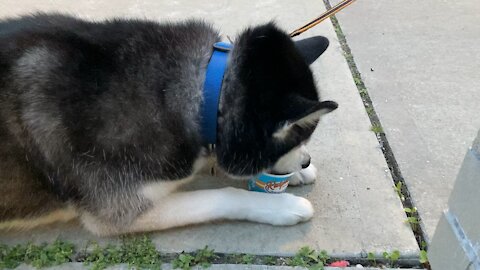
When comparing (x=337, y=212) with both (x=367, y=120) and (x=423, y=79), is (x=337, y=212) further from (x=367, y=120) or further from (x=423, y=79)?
(x=423, y=79)

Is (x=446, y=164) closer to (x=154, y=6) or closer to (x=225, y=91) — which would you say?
(x=225, y=91)

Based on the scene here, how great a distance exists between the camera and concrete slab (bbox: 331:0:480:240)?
7.55 ft

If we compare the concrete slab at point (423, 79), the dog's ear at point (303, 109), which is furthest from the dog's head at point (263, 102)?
the concrete slab at point (423, 79)

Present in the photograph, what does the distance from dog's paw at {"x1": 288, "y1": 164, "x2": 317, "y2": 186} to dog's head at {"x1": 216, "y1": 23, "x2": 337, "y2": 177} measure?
12.7 inches

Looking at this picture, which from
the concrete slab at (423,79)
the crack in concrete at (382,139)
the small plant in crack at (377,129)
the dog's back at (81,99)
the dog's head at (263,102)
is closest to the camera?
the dog's head at (263,102)

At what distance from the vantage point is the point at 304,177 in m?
2.21

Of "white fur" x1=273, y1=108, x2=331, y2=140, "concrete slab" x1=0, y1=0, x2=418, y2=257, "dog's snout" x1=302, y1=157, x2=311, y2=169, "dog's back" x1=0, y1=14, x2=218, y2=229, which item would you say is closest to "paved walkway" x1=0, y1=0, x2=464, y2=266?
"concrete slab" x1=0, y1=0, x2=418, y2=257

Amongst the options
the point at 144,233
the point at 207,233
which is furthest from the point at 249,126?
the point at 144,233

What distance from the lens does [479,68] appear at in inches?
116

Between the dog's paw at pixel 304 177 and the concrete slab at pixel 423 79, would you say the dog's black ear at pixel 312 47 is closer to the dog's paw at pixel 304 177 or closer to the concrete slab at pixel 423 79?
the dog's paw at pixel 304 177

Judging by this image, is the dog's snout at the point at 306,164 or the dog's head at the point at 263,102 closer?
the dog's head at the point at 263,102

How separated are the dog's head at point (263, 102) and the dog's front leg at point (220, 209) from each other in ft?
0.58

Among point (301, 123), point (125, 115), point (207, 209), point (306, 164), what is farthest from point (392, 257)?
point (125, 115)

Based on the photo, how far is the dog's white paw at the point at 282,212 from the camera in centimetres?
201
